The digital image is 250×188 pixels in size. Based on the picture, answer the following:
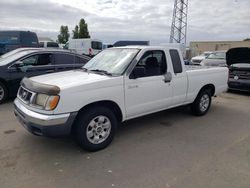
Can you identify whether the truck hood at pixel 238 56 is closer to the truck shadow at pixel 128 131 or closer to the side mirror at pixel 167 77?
the truck shadow at pixel 128 131

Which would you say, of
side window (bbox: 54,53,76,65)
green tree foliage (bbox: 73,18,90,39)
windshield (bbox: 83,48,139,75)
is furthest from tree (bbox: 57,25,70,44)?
windshield (bbox: 83,48,139,75)

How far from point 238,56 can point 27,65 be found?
8.19m

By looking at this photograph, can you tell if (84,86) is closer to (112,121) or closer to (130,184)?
(112,121)

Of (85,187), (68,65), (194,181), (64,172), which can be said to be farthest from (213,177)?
(68,65)

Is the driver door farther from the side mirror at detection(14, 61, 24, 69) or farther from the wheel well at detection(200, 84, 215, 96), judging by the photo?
the side mirror at detection(14, 61, 24, 69)

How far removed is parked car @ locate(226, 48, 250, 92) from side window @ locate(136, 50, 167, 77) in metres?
5.17

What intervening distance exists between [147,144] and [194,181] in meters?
1.28

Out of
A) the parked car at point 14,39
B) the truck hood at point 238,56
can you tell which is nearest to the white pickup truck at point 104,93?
the truck hood at point 238,56

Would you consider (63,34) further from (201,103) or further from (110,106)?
(110,106)

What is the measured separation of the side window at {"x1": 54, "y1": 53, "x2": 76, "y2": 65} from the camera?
7.46 meters

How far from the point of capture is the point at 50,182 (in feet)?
9.89

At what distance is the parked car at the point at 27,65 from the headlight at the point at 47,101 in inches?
146

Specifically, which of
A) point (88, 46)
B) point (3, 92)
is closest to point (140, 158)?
point (3, 92)

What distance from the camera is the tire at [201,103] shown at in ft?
19.0
